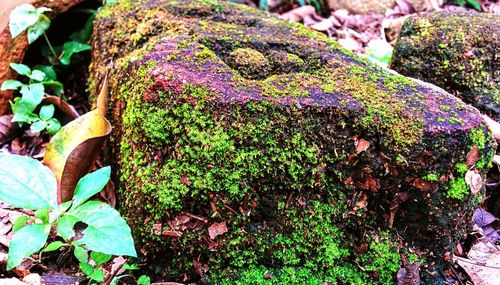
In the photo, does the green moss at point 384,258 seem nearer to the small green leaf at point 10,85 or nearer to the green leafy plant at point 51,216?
the green leafy plant at point 51,216

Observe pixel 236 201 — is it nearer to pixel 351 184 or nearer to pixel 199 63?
pixel 351 184

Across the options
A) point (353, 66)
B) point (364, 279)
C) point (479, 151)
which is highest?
point (353, 66)

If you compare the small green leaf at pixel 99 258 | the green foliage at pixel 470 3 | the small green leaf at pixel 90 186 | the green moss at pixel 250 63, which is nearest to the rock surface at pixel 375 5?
the green foliage at pixel 470 3

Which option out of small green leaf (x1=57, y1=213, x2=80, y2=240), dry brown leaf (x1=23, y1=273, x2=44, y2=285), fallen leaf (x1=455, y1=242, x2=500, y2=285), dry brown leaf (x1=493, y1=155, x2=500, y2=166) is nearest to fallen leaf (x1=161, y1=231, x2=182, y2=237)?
small green leaf (x1=57, y1=213, x2=80, y2=240)

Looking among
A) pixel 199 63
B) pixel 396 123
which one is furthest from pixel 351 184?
pixel 199 63

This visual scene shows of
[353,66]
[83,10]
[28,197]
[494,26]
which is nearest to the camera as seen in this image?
[28,197]

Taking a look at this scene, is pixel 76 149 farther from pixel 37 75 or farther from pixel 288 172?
pixel 288 172
